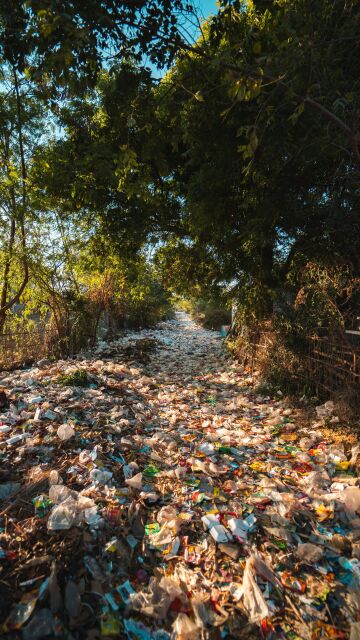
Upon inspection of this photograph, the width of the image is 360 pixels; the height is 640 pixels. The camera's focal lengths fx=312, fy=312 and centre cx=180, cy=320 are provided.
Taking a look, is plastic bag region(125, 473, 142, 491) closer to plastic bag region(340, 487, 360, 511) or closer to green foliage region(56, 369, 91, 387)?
plastic bag region(340, 487, 360, 511)

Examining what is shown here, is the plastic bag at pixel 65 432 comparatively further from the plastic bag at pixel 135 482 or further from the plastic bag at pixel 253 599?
the plastic bag at pixel 253 599

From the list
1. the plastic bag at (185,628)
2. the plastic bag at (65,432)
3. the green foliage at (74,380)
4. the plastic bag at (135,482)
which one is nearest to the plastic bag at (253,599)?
the plastic bag at (185,628)

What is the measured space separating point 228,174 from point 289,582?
4047mm

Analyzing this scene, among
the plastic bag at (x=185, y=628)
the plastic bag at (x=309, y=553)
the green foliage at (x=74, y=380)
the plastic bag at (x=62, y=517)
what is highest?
the green foliage at (x=74, y=380)

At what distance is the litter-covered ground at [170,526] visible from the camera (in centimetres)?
141

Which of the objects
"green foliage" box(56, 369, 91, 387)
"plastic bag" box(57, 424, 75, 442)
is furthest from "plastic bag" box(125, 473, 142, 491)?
"green foliage" box(56, 369, 91, 387)

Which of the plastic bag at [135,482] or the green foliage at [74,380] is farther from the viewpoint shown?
the green foliage at [74,380]

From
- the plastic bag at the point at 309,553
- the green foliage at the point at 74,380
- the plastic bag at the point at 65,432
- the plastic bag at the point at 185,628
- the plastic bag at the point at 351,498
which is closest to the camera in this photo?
the plastic bag at the point at 185,628

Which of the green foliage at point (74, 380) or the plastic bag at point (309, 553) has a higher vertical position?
the green foliage at point (74, 380)

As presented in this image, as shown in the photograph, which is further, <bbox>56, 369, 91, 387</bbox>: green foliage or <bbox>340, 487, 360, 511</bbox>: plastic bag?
<bbox>56, 369, 91, 387</bbox>: green foliage

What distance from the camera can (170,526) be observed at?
1.93 metres

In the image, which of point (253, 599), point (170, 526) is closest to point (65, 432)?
point (170, 526)

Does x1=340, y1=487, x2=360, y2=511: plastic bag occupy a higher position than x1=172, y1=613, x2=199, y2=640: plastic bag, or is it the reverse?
x1=340, y1=487, x2=360, y2=511: plastic bag

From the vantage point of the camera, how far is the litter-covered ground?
1.41 m
